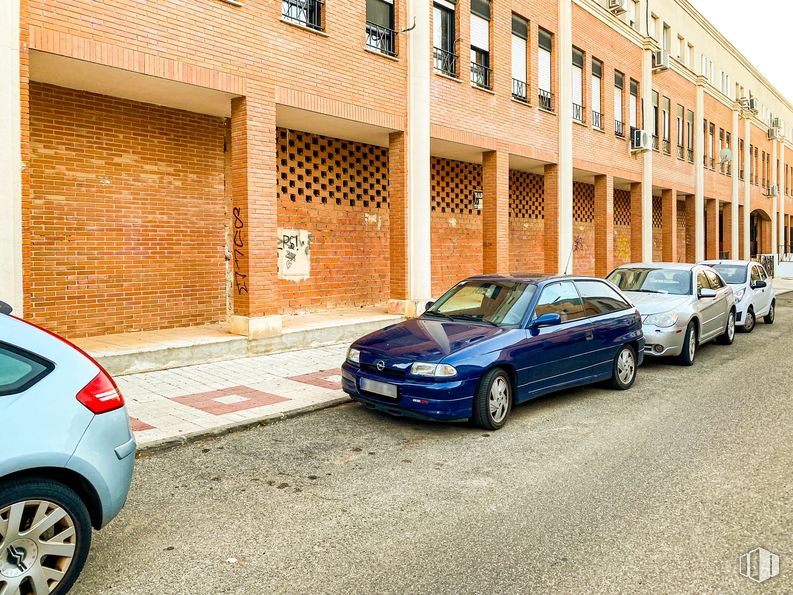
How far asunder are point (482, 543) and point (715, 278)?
9932 millimetres

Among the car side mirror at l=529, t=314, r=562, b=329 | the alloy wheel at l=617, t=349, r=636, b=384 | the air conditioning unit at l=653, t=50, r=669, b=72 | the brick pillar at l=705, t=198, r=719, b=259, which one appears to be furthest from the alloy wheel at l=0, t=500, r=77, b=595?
the brick pillar at l=705, t=198, r=719, b=259

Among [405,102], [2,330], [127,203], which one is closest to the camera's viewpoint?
[2,330]

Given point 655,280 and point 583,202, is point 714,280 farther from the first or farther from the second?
point 583,202

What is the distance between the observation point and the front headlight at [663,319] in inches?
372

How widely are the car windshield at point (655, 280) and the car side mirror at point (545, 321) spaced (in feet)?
15.3

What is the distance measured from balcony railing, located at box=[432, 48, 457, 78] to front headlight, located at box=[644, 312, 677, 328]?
777 cm

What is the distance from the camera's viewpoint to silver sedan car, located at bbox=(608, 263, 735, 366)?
944 centimetres

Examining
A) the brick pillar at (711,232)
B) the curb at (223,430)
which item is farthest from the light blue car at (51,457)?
the brick pillar at (711,232)

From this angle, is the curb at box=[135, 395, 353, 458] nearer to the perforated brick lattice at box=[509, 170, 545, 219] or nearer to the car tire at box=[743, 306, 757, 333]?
the car tire at box=[743, 306, 757, 333]

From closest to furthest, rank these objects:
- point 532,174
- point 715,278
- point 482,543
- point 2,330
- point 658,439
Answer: point 2,330 < point 482,543 < point 658,439 < point 715,278 < point 532,174

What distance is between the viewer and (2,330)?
3078 millimetres

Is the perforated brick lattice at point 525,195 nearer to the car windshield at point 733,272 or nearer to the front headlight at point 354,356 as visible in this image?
the car windshield at point 733,272

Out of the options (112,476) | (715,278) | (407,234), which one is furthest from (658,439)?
(407,234)

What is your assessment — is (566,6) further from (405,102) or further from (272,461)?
(272,461)
